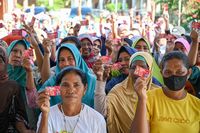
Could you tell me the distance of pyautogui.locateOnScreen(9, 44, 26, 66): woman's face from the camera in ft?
15.9

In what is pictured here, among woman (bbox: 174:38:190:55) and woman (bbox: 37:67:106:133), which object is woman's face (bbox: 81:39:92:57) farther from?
woman (bbox: 37:67:106:133)

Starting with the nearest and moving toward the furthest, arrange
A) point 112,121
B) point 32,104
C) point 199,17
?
point 112,121
point 32,104
point 199,17

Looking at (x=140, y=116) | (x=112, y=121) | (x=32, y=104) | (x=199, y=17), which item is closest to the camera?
(x=140, y=116)

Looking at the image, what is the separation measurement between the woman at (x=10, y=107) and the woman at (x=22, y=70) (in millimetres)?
141

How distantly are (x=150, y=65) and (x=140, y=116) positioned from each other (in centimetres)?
90

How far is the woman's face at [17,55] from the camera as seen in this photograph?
484 centimetres

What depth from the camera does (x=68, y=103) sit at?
343cm

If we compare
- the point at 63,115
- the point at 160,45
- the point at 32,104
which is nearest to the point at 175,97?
the point at 63,115

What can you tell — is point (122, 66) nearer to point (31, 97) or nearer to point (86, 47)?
point (31, 97)

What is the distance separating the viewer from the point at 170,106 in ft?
11.0

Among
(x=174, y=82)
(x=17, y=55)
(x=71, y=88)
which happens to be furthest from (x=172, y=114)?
(x=17, y=55)

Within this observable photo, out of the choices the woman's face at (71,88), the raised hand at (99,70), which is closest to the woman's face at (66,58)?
the raised hand at (99,70)

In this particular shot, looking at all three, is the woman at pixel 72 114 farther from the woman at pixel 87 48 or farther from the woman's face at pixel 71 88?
the woman at pixel 87 48

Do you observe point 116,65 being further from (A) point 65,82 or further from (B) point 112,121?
(A) point 65,82
